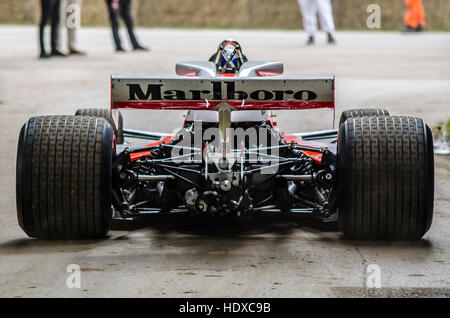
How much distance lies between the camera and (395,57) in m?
21.0

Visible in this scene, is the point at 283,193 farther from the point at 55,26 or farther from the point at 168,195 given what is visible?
the point at 55,26

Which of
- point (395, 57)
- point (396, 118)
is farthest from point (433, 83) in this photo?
point (396, 118)

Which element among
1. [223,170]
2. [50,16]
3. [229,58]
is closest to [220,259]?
[223,170]

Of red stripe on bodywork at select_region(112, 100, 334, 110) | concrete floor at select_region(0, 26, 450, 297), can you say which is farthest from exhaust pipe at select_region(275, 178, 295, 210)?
red stripe on bodywork at select_region(112, 100, 334, 110)

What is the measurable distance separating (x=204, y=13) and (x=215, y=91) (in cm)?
3409

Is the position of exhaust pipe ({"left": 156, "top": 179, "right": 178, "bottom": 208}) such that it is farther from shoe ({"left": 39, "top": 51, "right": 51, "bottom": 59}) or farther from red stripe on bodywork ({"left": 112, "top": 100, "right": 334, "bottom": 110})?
shoe ({"left": 39, "top": 51, "right": 51, "bottom": 59})

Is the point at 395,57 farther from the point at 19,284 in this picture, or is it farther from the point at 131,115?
A: the point at 19,284

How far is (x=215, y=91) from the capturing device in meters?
6.38

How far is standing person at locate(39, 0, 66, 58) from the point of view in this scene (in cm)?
1952

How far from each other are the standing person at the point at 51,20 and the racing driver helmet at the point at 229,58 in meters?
12.1

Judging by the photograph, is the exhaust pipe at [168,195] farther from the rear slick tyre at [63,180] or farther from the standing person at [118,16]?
the standing person at [118,16]

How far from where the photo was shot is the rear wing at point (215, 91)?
6.34 m
